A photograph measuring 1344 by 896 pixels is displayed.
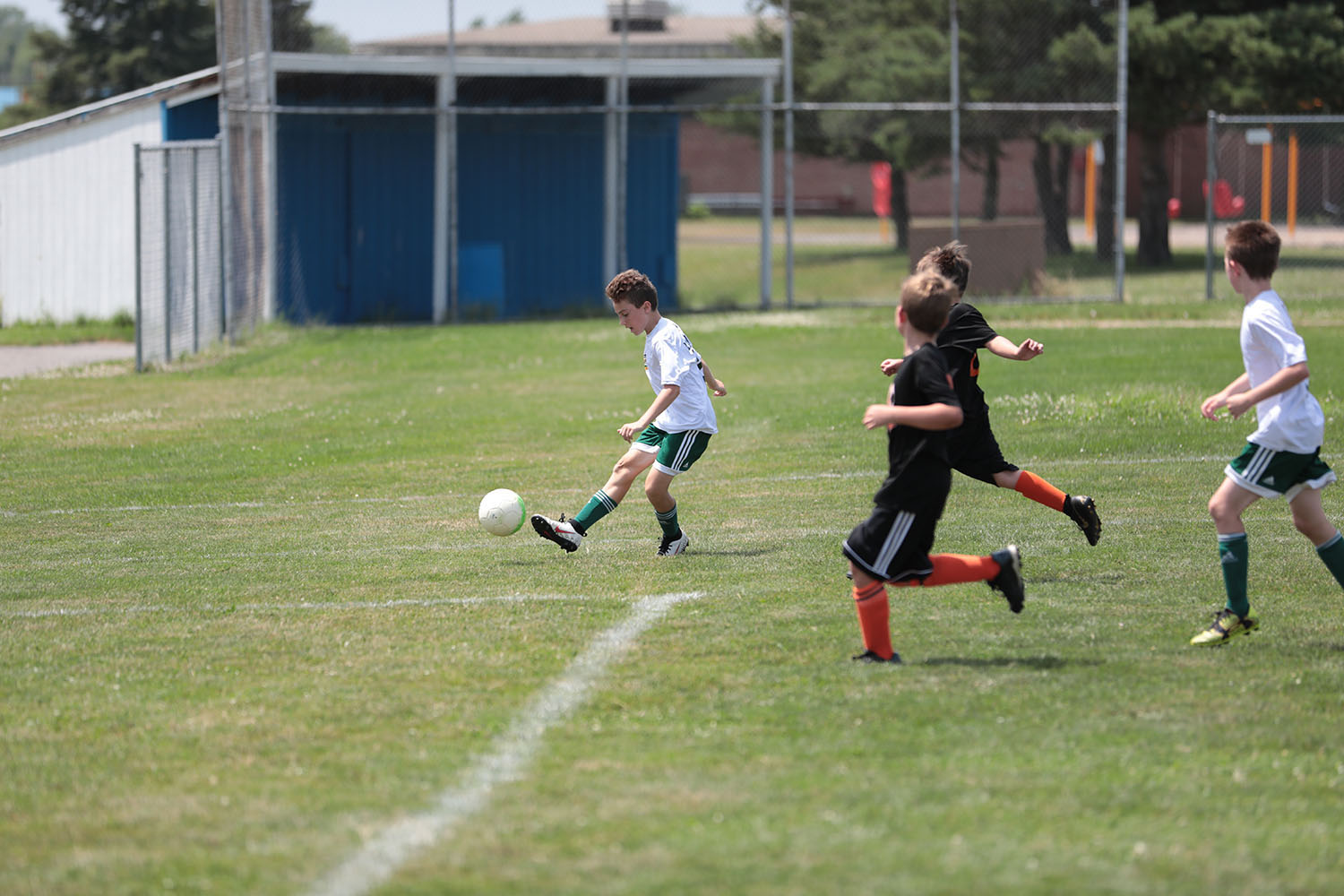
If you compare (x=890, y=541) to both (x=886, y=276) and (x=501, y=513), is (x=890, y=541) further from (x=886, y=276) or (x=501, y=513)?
(x=886, y=276)

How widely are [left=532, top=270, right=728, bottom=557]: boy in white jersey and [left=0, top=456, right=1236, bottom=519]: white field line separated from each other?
1828 mm

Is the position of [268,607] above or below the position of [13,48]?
below

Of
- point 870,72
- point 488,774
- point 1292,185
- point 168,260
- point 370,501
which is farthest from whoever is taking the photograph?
point 1292,185

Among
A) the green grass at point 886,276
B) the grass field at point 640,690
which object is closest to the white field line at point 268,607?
the grass field at point 640,690

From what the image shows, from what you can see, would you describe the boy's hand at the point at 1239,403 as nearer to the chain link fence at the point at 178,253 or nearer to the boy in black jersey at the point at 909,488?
the boy in black jersey at the point at 909,488

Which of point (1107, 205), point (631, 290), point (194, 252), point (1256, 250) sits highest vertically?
point (1107, 205)

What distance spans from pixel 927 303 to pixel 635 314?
97.5 inches

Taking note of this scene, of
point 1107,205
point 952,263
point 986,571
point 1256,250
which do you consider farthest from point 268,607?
point 1107,205

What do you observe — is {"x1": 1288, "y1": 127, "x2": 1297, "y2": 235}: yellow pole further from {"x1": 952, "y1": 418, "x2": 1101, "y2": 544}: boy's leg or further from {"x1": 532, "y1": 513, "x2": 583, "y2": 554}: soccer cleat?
{"x1": 532, "y1": 513, "x2": 583, "y2": 554}: soccer cleat

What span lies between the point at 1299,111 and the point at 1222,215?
48.7ft

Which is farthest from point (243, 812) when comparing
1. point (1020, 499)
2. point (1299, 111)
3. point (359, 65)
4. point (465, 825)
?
point (1299, 111)

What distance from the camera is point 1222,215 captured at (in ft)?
143

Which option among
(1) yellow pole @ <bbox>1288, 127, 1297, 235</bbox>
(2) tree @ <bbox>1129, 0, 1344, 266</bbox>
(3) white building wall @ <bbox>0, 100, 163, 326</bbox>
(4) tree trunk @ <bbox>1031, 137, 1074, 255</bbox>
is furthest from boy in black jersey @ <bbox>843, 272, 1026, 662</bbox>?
(1) yellow pole @ <bbox>1288, 127, 1297, 235</bbox>

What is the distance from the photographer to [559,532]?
744 cm
